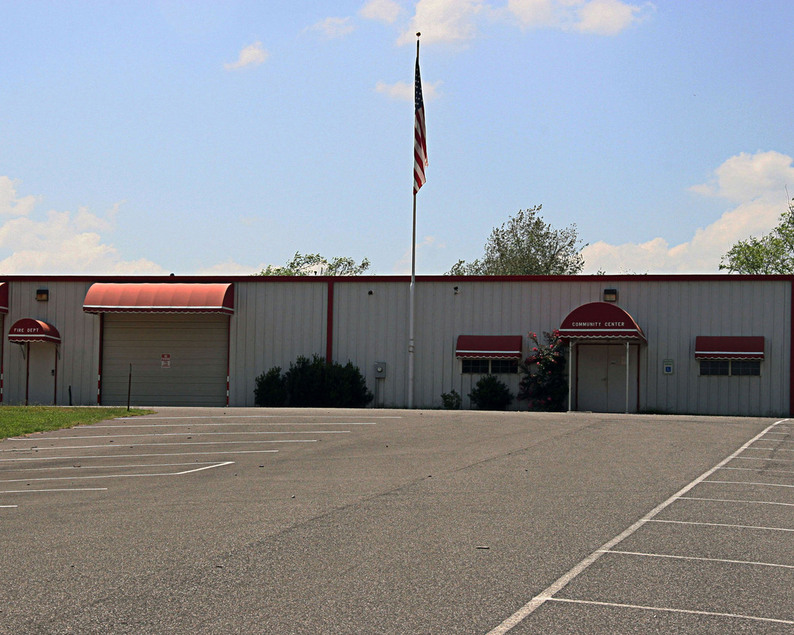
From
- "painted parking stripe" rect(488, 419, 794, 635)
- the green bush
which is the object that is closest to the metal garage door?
the green bush

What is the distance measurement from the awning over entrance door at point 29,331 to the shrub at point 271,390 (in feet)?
25.5

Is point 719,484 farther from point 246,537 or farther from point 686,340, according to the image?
point 686,340

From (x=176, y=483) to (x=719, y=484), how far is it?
7269 mm

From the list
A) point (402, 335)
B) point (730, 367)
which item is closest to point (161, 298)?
point (402, 335)

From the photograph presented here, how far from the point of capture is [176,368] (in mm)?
32125

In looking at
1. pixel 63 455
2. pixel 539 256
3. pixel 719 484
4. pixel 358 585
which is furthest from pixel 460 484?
pixel 539 256

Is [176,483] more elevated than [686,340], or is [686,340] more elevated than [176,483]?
[686,340]

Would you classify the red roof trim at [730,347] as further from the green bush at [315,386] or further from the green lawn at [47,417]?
the green lawn at [47,417]

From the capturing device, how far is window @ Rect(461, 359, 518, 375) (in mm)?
29406

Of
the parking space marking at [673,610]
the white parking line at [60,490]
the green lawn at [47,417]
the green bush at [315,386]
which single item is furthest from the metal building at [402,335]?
the parking space marking at [673,610]

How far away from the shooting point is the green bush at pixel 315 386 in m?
29.9

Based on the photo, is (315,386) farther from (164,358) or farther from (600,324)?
(600,324)

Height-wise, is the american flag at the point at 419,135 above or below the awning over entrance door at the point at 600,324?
above

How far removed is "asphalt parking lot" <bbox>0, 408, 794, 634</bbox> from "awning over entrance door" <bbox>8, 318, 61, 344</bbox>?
15622 millimetres
